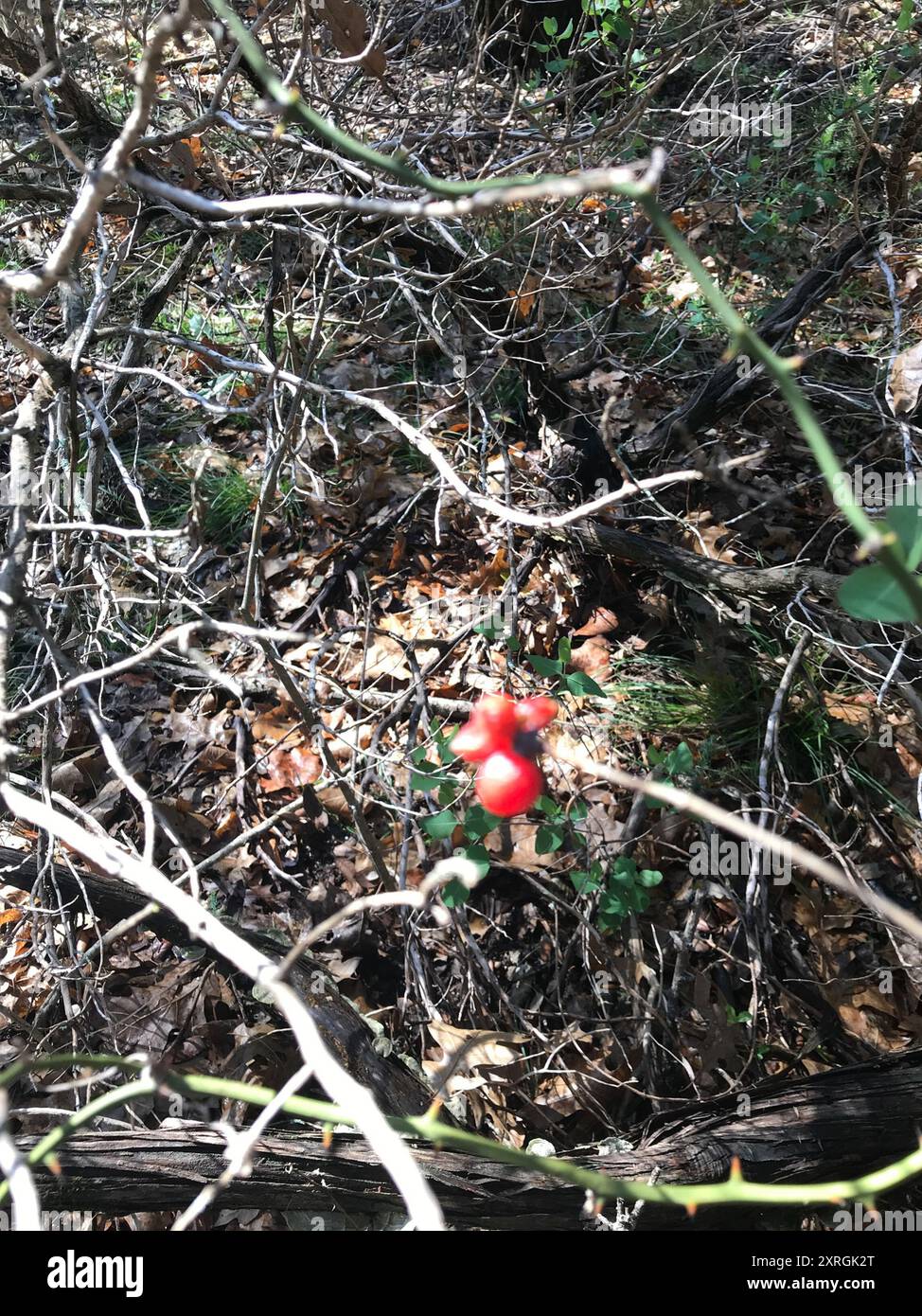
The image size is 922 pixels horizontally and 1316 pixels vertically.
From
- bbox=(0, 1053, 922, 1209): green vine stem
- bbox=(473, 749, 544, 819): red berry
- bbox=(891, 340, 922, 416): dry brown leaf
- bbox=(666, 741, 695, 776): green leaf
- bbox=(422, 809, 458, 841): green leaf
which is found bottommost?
bbox=(0, 1053, 922, 1209): green vine stem

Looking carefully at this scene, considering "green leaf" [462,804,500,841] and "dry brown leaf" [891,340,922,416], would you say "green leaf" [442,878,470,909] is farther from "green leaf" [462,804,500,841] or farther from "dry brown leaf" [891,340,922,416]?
"dry brown leaf" [891,340,922,416]

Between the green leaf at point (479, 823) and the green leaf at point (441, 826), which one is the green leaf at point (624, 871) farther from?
the green leaf at point (441, 826)

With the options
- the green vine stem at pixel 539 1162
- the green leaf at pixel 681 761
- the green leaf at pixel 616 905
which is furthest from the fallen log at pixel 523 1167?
the green vine stem at pixel 539 1162

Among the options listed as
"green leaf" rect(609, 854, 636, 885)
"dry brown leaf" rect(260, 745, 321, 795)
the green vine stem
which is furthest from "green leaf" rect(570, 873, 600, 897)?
the green vine stem

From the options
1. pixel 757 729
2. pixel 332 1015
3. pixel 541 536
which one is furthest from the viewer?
pixel 541 536
